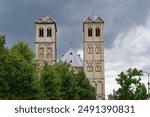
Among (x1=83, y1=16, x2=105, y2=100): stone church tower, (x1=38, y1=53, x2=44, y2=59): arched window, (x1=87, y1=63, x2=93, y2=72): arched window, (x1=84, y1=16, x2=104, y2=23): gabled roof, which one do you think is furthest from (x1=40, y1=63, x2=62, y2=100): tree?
(x1=84, y1=16, x2=104, y2=23): gabled roof

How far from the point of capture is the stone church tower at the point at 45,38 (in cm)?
14175

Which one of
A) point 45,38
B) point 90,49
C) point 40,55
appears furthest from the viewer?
point 90,49

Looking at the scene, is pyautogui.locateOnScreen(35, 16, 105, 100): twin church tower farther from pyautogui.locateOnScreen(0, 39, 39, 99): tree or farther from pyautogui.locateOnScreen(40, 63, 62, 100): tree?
pyautogui.locateOnScreen(0, 39, 39, 99): tree

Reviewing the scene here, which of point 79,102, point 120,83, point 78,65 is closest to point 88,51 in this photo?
point 78,65

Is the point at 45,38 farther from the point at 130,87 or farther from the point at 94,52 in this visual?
the point at 130,87

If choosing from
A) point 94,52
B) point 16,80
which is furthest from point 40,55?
point 16,80

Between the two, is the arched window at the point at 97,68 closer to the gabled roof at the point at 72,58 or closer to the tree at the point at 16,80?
the gabled roof at the point at 72,58

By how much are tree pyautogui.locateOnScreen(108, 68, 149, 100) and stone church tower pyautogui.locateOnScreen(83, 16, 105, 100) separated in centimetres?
9204

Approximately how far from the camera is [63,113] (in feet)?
20.9

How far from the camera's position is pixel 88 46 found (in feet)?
478

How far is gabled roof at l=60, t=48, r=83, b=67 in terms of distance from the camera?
146250mm

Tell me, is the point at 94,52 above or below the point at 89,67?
above

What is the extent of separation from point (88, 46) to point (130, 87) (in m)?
99.7

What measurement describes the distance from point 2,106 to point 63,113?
33.3 inches
